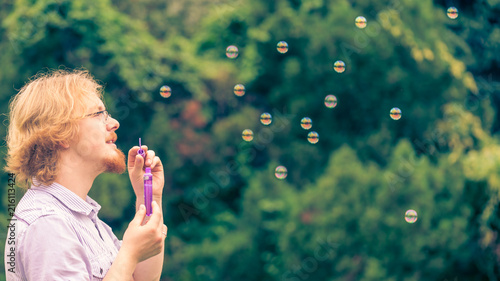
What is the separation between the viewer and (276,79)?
6672mm

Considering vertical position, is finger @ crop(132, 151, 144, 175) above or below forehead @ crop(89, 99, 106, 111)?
below

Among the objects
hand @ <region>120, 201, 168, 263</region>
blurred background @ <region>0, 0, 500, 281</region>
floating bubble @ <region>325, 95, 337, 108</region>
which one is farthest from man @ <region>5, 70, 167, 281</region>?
blurred background @ <region>0, 0, 500, 281</region>

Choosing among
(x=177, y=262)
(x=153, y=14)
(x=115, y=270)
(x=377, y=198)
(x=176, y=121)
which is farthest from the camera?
(x=153, y=14)

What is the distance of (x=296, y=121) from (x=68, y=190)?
196 inches

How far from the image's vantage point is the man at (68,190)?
134 centimetres

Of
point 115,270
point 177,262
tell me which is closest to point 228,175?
point 177,262

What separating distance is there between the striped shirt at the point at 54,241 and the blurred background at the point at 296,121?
12.8 feet

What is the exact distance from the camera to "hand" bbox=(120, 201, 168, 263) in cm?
140

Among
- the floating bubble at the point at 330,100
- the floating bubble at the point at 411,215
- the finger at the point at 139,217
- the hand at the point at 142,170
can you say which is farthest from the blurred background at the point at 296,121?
the finger at the point at 139,217

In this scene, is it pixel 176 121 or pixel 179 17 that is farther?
pixel 179 17

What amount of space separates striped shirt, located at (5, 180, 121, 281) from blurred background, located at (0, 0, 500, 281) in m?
3.89

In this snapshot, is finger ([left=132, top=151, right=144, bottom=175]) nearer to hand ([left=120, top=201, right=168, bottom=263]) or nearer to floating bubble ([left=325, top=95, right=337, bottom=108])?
hand ([left=120, top=201, right=168, bottom=263])

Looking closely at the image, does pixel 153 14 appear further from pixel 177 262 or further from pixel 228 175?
pixel 177 262

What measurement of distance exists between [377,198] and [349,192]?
230 mm
